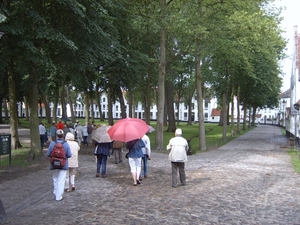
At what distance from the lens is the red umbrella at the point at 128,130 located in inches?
423

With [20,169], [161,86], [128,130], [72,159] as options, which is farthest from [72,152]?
[161,86]

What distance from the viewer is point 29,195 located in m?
9.90

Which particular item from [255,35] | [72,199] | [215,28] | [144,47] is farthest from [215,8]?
[72,199]

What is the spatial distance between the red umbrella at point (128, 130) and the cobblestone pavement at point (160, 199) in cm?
146

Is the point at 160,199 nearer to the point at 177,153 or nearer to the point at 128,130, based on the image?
the point at 177,153

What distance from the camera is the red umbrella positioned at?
423 inches

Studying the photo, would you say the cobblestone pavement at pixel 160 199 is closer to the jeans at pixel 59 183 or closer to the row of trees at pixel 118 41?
the jeans at pixel 59 183

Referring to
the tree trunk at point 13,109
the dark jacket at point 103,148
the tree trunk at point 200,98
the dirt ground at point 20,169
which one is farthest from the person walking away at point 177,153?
the tree trunk at point 200,98

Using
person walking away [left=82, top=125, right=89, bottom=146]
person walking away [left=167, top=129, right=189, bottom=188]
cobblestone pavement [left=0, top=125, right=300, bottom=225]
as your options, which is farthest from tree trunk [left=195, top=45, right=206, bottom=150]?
person walking away [left=167, top=129, right=189, bottom=188]

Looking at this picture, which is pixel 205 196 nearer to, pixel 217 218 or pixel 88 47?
pixel 217 218

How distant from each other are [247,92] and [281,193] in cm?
3377

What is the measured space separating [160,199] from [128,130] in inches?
94.7

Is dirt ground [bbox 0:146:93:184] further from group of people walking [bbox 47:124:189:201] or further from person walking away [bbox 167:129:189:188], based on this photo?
person walking away [bbox 167:129:189:188]

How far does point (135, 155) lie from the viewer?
11.1 meters
